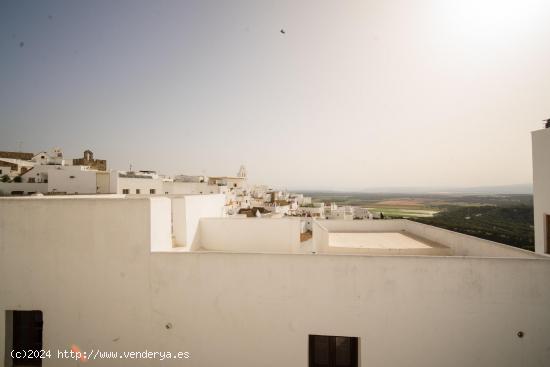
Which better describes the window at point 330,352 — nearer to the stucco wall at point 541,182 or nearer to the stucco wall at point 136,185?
the stucco wall at point 541,182

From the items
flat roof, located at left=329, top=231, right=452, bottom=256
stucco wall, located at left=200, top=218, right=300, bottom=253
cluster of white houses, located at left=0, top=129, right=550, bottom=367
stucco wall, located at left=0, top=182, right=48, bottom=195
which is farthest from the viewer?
stucco wall, located at left=0, top=182, right=48, bottom=195

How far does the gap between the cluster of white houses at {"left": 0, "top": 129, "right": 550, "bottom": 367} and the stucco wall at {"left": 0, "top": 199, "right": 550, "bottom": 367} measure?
0.02m

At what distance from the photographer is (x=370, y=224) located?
10.1m

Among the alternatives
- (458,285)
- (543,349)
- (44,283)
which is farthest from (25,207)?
(543,349)

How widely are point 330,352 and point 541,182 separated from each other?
661 centimetres

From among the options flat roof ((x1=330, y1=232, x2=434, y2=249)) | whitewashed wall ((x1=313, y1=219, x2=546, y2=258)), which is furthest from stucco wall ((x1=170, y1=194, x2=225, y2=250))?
flat roof ((x1=330, y1=232, x2=434, y2=249))

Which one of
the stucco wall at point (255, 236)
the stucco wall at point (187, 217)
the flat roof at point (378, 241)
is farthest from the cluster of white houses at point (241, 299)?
the stucco wall at point (255, 236)

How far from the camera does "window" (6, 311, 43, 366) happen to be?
6004mm

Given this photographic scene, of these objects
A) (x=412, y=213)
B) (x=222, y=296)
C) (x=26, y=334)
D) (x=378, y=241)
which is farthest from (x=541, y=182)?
(x=412, y=213)

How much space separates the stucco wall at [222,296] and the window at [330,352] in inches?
24.1

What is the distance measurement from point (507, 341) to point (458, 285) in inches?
55.6

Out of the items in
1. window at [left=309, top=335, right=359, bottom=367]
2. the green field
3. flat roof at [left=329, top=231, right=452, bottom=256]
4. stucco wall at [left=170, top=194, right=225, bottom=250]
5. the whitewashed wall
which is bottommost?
the green field

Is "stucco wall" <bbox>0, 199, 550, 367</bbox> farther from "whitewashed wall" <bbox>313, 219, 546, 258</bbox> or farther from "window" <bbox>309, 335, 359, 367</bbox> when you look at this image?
"whitewashed wall" <bbox>313, 219, 546, 258</bbox>

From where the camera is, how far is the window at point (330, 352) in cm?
585
